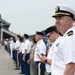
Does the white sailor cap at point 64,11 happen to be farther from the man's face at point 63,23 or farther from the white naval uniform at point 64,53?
the white naval uniform at point 64,53

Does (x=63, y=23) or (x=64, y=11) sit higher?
(x=64, y=11)

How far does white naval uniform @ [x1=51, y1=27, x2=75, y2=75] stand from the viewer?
3.17 metres

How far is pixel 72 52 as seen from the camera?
10.4 ft

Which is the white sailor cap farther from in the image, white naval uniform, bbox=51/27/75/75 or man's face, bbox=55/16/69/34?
white naval uniform, bbox=51/27/75/75

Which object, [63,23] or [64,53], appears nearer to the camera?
[64,53]

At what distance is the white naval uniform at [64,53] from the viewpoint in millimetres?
3170

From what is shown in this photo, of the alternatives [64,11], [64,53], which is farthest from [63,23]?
[64,53]

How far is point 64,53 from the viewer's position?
326 cm

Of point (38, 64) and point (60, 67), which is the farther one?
point (38, 64)

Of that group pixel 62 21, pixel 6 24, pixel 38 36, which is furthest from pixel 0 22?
pixel 62 21

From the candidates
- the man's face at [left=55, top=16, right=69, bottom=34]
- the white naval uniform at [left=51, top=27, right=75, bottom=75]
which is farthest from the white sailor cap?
the white naval uniform at [left=51, top=27, right=75, bottom=75]

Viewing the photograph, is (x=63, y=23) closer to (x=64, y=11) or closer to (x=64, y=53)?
(x=64, y=11)

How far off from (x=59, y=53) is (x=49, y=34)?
2.59 m

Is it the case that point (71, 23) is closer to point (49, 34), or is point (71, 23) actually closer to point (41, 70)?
point (49, 34)
